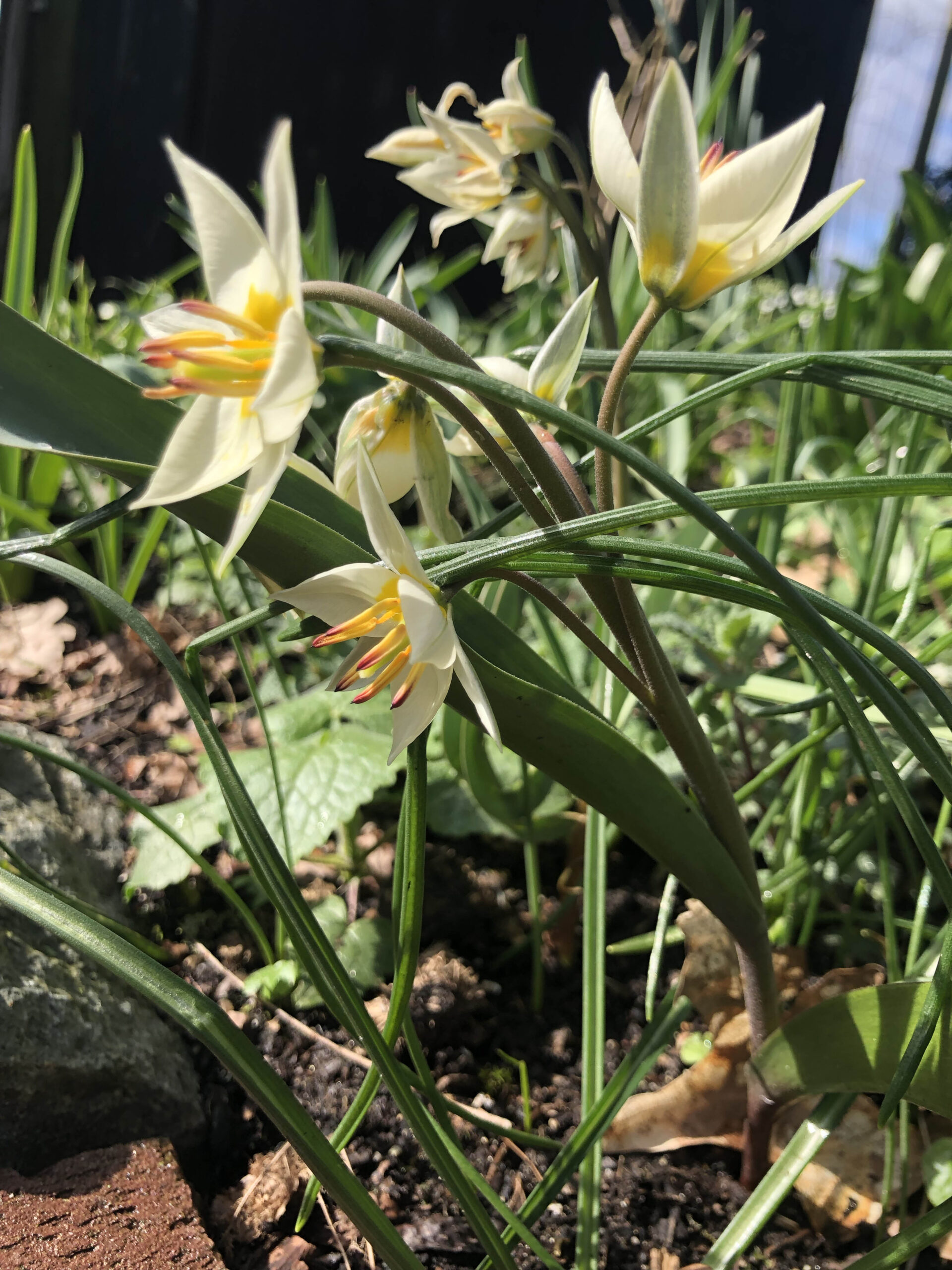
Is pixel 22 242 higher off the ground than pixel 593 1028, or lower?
higher

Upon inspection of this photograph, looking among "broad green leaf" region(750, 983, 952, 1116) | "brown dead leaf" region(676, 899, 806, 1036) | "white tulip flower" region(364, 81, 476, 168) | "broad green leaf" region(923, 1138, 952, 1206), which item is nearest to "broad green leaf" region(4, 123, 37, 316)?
"white tulip flower" region(364, 81, 476, 168)

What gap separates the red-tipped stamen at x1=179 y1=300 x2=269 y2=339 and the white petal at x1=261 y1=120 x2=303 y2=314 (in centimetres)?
3

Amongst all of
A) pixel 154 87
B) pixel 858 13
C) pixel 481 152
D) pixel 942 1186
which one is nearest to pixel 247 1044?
pixel 942 1186

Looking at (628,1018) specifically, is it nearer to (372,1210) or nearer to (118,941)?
(372,1210)

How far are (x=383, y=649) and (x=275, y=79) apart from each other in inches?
175

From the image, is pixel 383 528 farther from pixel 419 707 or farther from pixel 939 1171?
pixel 939 1171

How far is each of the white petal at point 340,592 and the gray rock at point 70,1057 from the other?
19.3 inches

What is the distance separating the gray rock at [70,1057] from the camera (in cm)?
68

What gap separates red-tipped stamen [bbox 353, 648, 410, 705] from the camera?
1.49 feet

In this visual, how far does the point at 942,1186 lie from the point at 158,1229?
1.86 feet

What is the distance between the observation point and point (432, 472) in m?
0.54

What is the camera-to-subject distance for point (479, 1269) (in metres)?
0.58

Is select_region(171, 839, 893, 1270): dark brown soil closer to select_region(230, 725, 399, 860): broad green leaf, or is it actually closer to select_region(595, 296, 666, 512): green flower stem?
select_region(230, 725, 399, 860): broad green leaf

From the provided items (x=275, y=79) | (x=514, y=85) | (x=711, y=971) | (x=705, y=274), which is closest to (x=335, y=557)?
(x=705, y=274)
